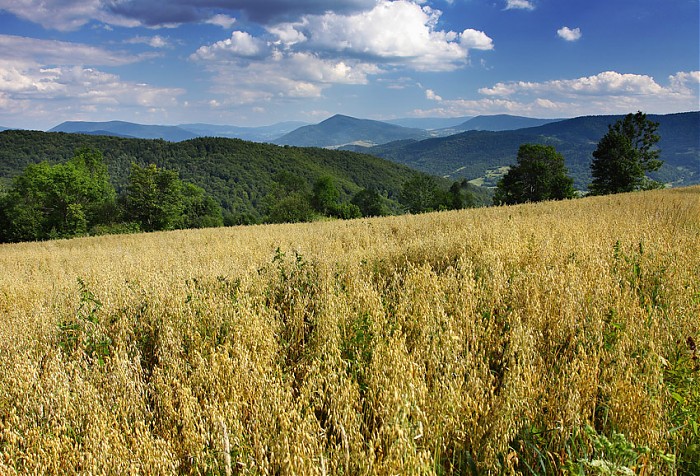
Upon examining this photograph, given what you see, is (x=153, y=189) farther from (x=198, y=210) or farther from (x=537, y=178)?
(x=537, y=178)

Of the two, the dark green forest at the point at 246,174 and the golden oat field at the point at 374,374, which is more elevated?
the dark green forest at the point at 246,174

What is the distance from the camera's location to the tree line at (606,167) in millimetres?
48406

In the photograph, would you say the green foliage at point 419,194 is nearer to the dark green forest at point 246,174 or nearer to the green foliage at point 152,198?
the dark green forest at point 246,174

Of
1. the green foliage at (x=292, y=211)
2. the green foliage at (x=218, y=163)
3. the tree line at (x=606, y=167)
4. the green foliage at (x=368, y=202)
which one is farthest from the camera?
the green foliage at (x=218, y=163)

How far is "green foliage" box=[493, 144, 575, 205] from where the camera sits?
166ft

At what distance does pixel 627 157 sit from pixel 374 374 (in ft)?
194

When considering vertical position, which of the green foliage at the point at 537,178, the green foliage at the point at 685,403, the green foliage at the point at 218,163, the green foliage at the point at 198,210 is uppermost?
the green foliage at the point at 218,163

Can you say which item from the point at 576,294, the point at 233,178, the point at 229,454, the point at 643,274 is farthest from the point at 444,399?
the point at 233,178

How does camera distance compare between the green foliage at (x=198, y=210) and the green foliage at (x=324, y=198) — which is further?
the green foliage at (x=324, y=198)

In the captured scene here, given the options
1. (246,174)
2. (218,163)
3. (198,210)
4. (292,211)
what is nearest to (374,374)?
(292,211)

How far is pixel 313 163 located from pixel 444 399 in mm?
189188

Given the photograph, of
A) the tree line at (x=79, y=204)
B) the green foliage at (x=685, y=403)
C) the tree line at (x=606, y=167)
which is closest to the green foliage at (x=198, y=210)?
the tree line at (x=79, y=204)

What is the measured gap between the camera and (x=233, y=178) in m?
148

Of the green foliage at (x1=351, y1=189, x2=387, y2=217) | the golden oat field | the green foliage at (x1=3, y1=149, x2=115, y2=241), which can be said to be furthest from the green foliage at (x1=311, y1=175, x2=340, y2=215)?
the golden oat field
